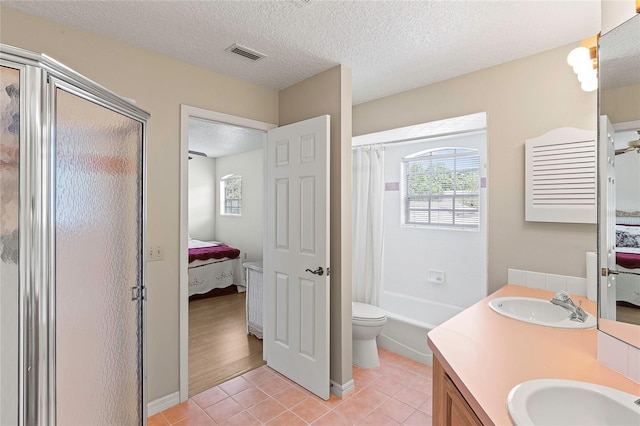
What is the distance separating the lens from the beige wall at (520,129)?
1.98 metres

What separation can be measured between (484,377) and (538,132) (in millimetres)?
1819

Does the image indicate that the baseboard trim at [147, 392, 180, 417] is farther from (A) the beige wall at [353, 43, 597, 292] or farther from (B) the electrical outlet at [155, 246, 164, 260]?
(A) the beige wall at [353, 43, 597, 292]

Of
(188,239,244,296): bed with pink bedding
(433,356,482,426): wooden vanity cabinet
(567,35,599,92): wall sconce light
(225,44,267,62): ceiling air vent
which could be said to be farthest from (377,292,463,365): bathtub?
(188,239,244,296): bed with pink bedding

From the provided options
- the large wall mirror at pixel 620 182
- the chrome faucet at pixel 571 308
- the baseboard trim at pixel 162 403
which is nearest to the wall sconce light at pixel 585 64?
the large wall mirror at pixel 620 182

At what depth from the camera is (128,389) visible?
1.45 m

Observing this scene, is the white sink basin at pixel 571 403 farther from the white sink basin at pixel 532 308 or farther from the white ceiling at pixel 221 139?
the white ceiling at pixel 221 139

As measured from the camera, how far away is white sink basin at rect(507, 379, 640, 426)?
86 cm

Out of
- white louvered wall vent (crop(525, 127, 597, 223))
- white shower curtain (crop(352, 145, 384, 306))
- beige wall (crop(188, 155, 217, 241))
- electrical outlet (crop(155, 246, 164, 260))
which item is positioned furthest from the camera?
beige wall (crop(188, 155, 217, 241))

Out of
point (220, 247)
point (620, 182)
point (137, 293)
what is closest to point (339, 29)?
point (620, 182)

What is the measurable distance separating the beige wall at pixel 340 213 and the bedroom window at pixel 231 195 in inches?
163

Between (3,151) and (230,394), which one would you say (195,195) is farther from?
(3,151)

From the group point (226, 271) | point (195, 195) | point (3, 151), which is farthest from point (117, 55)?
point (195, 195)

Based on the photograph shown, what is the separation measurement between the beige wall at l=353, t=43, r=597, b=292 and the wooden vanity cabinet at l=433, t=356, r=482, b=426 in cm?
129

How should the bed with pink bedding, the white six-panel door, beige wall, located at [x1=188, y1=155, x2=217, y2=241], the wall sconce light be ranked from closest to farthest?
the wall sconce light < the white six-panel door < the bed with pink bedding < beige wall, located at [x1=188, y1=155, x2=217, y2=241]
